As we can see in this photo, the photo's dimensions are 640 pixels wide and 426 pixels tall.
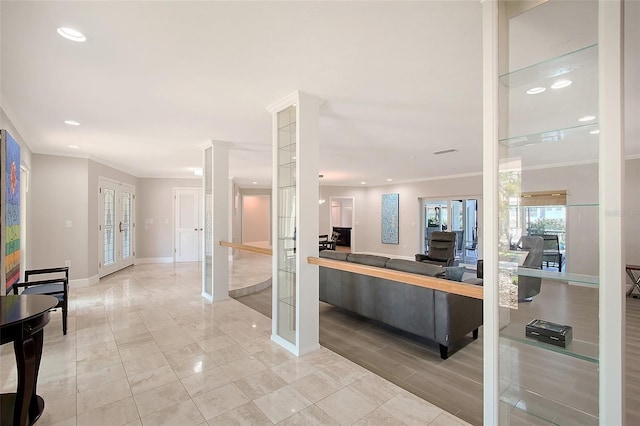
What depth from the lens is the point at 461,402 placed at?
228cm

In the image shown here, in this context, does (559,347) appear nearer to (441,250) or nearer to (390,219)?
(441,250)

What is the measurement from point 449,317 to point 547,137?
2.02 m

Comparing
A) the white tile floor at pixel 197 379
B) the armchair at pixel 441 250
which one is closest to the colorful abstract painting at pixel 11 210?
the white tile floor at pixel 197 379

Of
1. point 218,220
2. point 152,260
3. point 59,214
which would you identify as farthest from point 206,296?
point 152,260

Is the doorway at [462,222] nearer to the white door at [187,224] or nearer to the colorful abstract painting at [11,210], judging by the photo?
the white door at [187,224]

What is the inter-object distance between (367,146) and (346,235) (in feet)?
25.4

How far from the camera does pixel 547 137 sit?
1.48m

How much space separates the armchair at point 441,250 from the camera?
6.86m

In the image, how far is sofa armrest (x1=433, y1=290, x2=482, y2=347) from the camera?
2938 mm

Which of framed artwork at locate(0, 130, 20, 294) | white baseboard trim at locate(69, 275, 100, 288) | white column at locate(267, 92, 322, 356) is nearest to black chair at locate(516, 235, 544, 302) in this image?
white column at locate(267, 92, 322, 356)

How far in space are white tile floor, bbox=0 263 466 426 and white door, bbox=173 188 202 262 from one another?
15.0ft

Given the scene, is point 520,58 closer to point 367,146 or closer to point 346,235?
point 367,146

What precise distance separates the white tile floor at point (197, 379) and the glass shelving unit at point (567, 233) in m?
0.73

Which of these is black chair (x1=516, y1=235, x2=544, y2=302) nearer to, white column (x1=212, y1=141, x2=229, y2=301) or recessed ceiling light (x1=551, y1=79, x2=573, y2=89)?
recessed ceiling light (x1=551, y1=79, x2=573, y2=89)
